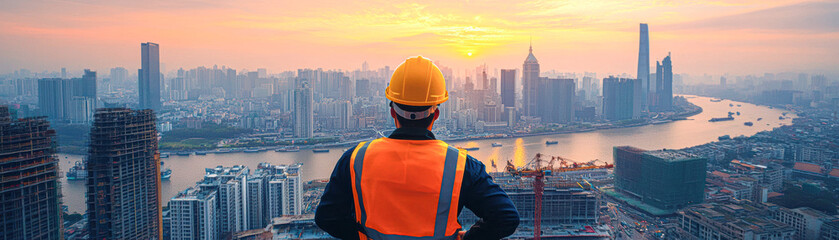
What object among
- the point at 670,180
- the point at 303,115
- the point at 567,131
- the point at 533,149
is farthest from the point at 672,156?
the point at 303,115

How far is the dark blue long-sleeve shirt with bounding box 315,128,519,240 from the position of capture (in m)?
0.36

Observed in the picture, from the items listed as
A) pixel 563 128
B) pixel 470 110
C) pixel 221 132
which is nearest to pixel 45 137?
pixel 221 132

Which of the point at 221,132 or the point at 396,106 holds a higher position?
the point at 396,106

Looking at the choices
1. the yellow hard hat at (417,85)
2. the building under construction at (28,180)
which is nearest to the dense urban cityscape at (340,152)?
the building under construction at (28,180)

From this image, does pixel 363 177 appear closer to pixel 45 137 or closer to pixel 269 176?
pixel 45 137

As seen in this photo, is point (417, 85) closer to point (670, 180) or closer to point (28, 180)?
point (28, 180)

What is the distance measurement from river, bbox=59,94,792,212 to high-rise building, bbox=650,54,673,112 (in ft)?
7.84

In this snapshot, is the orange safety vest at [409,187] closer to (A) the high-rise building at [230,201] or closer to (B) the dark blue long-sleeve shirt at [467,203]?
(B) the dark blue long-sleeve shirt at [467,203]

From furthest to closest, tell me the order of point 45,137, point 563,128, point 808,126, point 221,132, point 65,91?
point 563,128
point 221,132
point 808,126
point 65,91
point 45,137

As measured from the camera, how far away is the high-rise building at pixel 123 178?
10.7 feet

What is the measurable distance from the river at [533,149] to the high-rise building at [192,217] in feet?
4.68

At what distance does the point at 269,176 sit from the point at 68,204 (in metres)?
2.06

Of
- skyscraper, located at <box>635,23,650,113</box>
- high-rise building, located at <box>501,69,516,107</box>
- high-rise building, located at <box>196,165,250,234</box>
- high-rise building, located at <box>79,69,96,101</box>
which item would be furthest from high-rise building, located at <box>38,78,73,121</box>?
skyscraper, located at <box>635,23,650,113</box>

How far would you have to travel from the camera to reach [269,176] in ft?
15.6
